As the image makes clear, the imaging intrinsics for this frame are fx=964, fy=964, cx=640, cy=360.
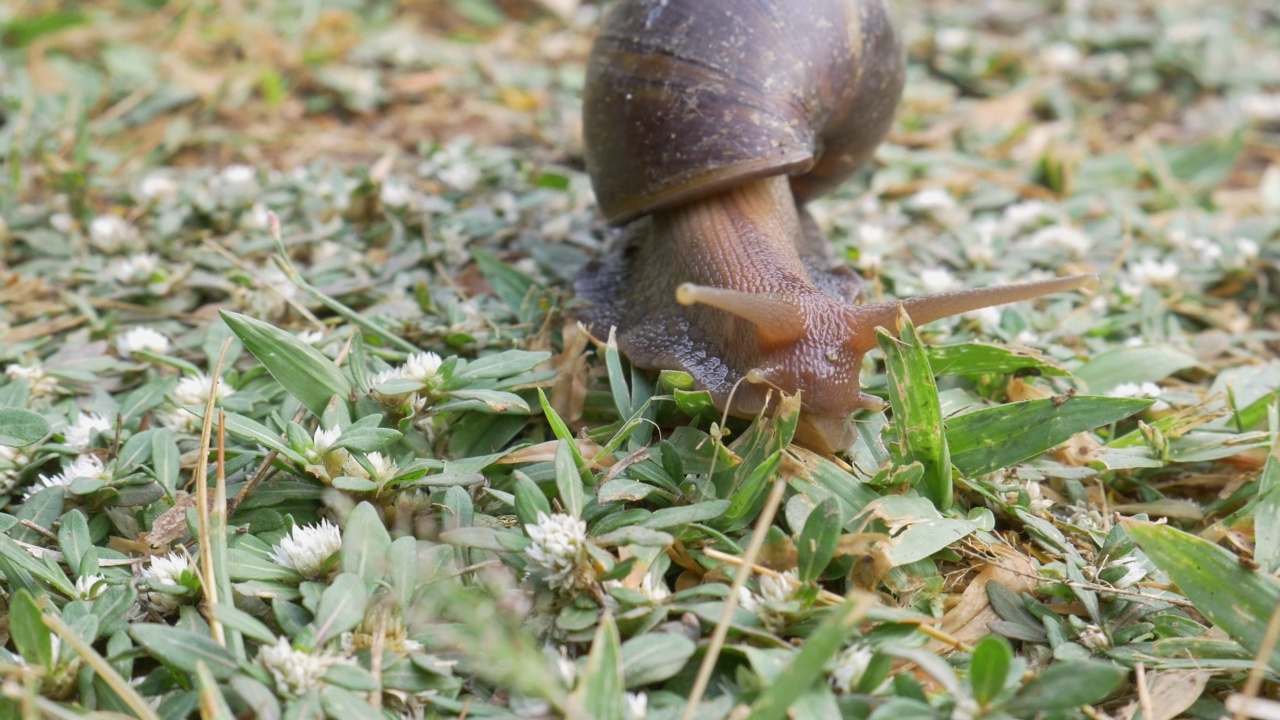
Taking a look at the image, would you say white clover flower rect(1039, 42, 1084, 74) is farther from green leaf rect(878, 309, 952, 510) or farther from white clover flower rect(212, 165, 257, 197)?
white clover flower rect(212, 165, 257, 197)

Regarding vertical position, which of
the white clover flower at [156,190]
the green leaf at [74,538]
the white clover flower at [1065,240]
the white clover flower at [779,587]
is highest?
the white clover flower at [1065,240]

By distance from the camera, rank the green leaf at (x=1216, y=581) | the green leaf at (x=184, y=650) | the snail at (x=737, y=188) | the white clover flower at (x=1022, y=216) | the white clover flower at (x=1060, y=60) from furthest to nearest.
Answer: the white clover flower at (x=1060, y=60) → the white clover flower at (x=1022, y=216) → the snail at (x=737, y=188) → the green leaf at (x=1216, y=581) → the green leaf at (x=184, y=650)

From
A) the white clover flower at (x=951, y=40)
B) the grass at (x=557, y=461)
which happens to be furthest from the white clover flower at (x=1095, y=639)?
the white clover flower at (x=951, y=40)

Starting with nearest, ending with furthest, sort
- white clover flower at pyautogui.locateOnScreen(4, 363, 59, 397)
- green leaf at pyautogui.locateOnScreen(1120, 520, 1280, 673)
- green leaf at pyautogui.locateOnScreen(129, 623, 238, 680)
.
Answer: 1. green leaf at pyautogui.locateOnScreen(129, 623, 238, 680)
2. green leaf at pyautogui.locateOnScreen(1120, 520, 1280, 673)
3. white clover flower at pyautogui.locateOnScreen(4, 363, 59, 397)

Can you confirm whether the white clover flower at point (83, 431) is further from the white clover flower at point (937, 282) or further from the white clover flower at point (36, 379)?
the white clover flower at point (937, 282)

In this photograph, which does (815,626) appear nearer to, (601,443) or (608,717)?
(608,717)

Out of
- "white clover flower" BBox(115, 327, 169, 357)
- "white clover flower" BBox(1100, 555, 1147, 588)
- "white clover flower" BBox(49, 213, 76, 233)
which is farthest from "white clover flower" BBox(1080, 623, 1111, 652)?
"white clover flower" BBox(49, 213, 76, 233)

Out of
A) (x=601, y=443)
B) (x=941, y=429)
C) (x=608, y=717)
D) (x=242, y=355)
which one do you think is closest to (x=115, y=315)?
(x=242, y=355)
